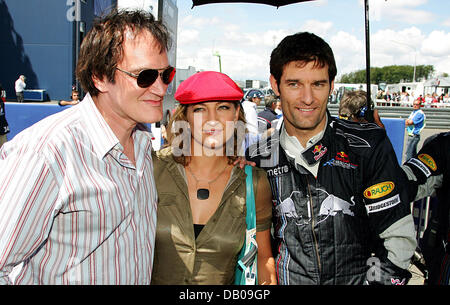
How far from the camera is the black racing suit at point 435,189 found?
2166 millimetres

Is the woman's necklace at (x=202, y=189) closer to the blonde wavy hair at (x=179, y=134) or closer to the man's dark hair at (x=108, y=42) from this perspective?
the blonde wavy hair at (x=179, y=134)

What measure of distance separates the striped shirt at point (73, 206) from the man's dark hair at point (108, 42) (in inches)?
5.6

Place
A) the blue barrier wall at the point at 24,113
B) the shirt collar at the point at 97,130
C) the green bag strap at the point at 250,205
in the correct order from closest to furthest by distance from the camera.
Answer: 1. the shirt collar at the point at 97,130
2. the green bag strap at the point at 250,205
3. the blue barrier wall at the point at 24,113

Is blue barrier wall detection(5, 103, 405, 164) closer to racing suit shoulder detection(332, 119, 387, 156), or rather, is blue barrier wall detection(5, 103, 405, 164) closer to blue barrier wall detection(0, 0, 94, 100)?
racing suit shoulder detection(332, 119, 387, 156)

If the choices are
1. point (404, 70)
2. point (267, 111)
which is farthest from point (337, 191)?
point (404, 70)

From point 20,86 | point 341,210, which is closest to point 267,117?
point 341,210

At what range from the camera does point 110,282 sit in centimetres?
161

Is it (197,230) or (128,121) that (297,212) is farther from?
(128,121)

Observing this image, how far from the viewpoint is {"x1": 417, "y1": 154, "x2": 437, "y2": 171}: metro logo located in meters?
2.26

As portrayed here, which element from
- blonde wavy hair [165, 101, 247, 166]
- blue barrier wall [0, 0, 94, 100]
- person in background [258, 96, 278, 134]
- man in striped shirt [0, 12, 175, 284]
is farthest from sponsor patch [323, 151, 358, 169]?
blue barrier wall [0, 0, 94, 100]

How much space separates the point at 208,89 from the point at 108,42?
68 cm

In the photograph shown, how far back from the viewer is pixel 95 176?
1.57 m

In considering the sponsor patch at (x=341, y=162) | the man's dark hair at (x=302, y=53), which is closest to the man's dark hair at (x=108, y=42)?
the man's dark hair at (x=302, y=53)
